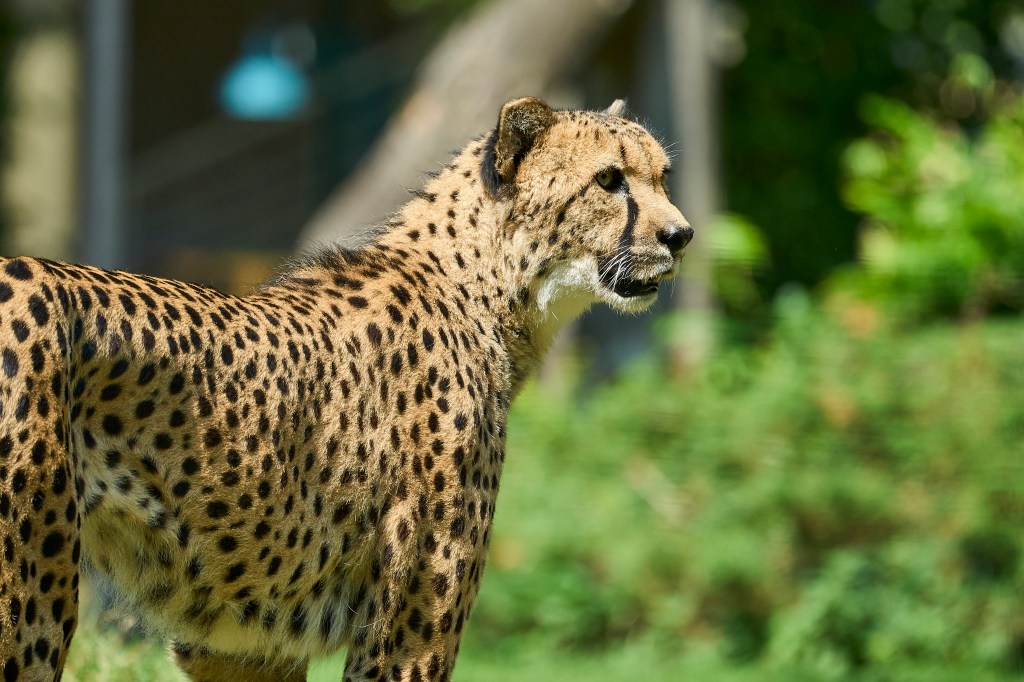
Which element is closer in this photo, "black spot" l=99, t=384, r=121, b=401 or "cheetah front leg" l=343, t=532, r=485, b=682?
"black spot" l=99, t=384, r=121, b=401

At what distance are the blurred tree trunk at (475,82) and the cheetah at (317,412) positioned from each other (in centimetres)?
396

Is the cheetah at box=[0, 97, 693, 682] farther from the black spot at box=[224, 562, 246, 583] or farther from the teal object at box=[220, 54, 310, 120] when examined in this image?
the teal object at box=[220, 54, 310, 120]

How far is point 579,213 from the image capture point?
13.8 feet

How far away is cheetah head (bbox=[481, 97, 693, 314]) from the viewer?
4176 mm

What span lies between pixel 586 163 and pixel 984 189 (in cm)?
503

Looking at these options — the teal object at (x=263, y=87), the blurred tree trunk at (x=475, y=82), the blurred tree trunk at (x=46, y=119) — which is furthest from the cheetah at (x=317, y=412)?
the teal object at (x=263, y=87)

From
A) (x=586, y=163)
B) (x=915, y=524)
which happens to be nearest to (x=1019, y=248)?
(x=915, y=524)

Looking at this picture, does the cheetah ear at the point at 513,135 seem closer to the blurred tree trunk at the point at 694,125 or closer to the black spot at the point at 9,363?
the black spot at the point at 9,363

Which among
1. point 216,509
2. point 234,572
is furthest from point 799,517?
point 216,509

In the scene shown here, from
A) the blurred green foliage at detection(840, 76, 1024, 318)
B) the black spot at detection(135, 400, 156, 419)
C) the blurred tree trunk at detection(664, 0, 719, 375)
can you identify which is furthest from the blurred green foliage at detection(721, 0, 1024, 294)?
the black spot at detection(135, 400, 156, 419)

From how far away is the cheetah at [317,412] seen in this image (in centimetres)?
299

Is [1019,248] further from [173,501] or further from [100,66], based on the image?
[173,501]

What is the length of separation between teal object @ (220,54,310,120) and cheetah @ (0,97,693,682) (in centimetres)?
929

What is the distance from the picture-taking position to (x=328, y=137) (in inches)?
583
